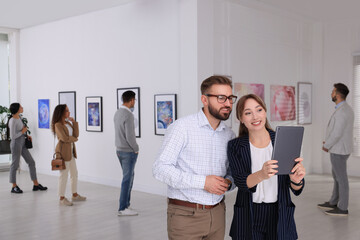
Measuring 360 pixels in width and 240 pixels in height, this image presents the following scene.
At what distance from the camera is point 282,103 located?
949cm

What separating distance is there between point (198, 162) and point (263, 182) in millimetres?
444

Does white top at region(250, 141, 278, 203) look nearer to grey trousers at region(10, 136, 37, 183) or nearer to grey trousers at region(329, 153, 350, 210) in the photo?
grey trousers at region(329, 153, 350, 210)

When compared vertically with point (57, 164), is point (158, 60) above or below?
above

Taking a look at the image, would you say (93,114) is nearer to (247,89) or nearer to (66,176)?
(66,176)

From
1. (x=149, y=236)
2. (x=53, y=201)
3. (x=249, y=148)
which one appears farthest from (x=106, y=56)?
(x=249, y=148)

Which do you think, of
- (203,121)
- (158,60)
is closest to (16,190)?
(158,60)

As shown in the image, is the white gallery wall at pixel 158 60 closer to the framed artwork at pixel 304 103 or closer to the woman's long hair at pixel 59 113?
the framed artwork at pixel 304 103

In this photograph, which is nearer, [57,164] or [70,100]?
[57,164]

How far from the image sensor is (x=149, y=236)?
215 inches

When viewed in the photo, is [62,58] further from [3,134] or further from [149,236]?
[149,236]

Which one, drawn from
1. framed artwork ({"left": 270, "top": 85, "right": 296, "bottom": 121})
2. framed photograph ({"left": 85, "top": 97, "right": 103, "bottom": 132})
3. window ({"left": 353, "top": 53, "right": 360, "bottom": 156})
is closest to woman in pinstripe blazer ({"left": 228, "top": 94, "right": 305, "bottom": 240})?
framed artwork ({"left": 270, "top": 85, "right": 296, "bottom": 121})

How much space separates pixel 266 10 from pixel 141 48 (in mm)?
2855

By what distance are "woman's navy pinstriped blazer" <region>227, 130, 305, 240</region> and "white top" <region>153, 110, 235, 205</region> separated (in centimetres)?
10

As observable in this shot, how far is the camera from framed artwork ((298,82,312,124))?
1006 centimetres
